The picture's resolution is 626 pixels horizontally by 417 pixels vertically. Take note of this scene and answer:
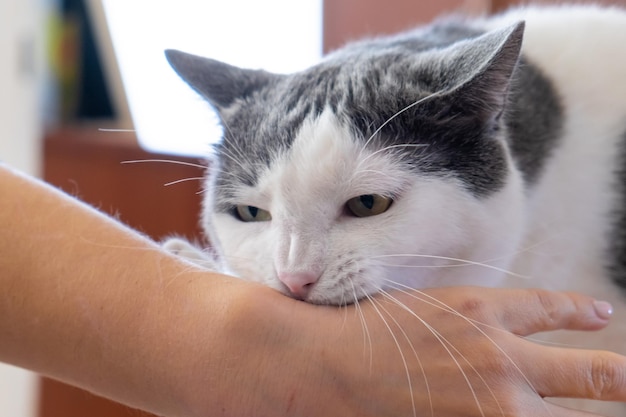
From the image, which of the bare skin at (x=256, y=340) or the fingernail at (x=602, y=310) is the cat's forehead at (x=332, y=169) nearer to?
the bare skin at (x=256, y=340)

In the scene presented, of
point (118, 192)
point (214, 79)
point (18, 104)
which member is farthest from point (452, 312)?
point (18, 104)

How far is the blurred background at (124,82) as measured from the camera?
2078mm

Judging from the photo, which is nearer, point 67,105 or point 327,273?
point 327,273

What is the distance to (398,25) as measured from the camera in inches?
69.9

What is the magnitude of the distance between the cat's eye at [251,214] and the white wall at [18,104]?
1.88 metres

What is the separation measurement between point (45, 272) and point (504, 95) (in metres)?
0.64

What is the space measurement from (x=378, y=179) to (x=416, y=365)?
223mm

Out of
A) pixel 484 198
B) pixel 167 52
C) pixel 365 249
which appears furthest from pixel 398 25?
pixel 365 249

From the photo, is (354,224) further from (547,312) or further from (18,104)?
(18,104)

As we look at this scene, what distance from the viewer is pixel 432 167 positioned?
84 cm

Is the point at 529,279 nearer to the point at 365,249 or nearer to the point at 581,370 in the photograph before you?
the point at 581,370

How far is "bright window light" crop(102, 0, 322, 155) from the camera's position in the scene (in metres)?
2.12

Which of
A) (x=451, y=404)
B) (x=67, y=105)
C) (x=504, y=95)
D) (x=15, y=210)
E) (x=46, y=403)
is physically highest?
(x=67, y=105)

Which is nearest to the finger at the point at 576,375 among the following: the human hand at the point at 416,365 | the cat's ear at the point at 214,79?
the human hand at the point at 416,365
